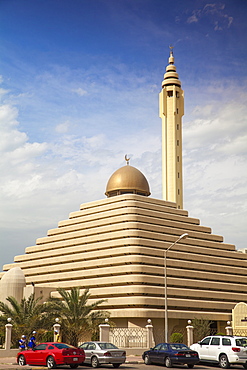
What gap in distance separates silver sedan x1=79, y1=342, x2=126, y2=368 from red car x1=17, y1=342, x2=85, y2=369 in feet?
4.70

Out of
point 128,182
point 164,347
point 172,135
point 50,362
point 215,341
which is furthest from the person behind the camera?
point 172,135

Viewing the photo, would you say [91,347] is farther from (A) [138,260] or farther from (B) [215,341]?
(A) [138,260]

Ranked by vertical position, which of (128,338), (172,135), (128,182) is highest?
(172,135)

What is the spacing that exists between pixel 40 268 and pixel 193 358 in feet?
169

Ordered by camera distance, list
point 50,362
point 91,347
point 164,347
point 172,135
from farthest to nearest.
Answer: point 172,135, point 164,347, point 91,347, point 50,362

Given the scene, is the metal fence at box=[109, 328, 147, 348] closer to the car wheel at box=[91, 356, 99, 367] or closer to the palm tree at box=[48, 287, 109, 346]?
the palm tree at box=[48, 287, 109, 346]

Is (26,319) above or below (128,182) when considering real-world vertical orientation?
below

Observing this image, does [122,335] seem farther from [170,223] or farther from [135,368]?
[170,223]

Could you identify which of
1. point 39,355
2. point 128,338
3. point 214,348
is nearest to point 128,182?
point 128,338

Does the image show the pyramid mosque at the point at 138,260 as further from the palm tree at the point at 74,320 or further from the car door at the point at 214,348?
the car door at the point at 214,348

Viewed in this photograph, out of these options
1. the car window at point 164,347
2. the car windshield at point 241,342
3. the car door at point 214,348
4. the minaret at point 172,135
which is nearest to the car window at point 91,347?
the car window at point 164,347

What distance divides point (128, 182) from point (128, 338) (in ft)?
128

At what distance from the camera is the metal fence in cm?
4272

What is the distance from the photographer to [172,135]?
Answer: 296 ft
